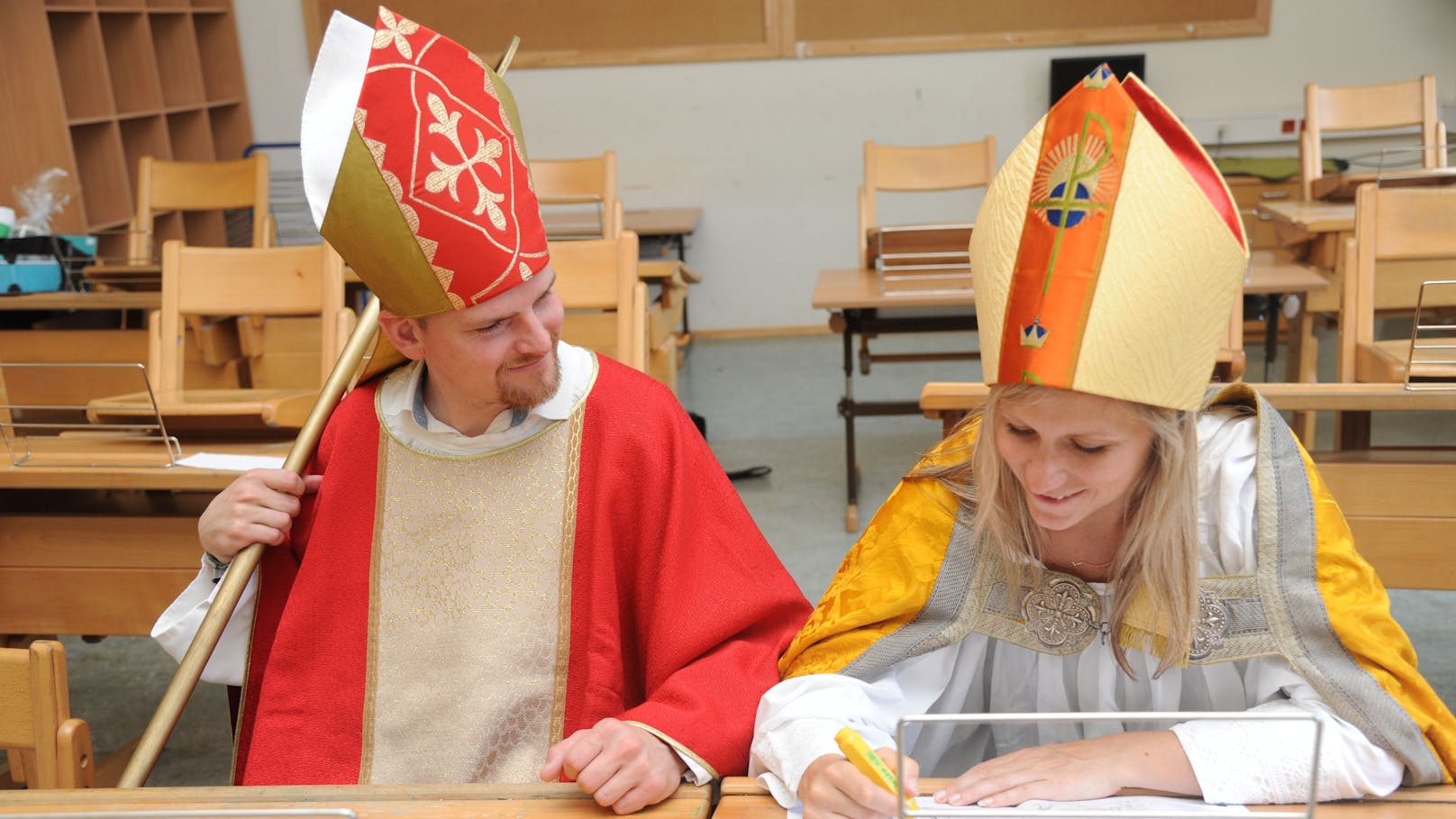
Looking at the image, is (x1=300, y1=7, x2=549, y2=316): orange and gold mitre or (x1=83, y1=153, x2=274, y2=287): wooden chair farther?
(x1=83, y1=153, x2=274, y2=287): wooden chair

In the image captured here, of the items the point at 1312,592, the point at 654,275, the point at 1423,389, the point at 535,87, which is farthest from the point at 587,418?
the point at 535,87

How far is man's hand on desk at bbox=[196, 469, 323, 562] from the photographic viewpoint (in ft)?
4.77

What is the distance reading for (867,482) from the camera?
4.34 m

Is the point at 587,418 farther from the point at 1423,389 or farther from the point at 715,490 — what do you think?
the point at 1423,389

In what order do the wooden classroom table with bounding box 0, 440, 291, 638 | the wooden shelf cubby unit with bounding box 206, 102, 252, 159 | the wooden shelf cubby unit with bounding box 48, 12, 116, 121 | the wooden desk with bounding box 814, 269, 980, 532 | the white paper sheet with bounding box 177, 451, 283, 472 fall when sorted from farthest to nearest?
the wooden shelf cubby unit with bounding box 206, 102, 252, 159 → the wooden shelf cubby unit with bounding box 48, 12, 116, 121 → the wooden desk with bounding box 814, 269, 980, 532 → the wooden classroom table with bounding box 0, 440, 291, 638 → the white paper sheet with bounding box 177, 451, 283, 472

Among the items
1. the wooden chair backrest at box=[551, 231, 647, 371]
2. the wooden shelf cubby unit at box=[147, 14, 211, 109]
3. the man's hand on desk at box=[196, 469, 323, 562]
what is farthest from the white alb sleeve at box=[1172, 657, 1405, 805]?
the wooden shelf cubby unit at box=[147, 14, 211, 109]

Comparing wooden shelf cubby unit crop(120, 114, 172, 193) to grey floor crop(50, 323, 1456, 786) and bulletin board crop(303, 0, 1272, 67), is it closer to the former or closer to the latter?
bulletin board crop(303, 0, 1272, 67)

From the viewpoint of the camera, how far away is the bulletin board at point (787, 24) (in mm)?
6445

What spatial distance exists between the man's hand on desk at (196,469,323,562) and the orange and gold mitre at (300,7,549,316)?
28 cm

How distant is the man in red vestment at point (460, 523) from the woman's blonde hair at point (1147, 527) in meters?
0.31

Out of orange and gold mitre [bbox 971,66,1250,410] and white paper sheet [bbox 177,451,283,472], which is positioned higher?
orange and gold mitre [bbox 971,66,1250,410]

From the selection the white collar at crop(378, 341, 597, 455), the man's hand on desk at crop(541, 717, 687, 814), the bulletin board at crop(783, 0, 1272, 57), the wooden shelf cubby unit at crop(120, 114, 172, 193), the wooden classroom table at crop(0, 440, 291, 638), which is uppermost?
the bulletin board at crop(783, 0, 1272, 57)

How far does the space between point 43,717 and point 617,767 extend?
2.13 feet

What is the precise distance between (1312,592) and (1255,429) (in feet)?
0.57
